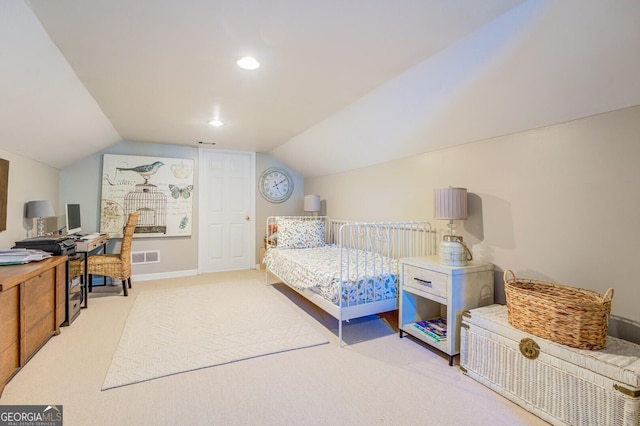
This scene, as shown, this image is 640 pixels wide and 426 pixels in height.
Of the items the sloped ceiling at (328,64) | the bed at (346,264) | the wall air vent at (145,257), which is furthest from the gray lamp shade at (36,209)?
the bed at (346,264)

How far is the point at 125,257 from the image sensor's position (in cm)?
375

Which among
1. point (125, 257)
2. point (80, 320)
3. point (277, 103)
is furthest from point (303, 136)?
point (80, 320)

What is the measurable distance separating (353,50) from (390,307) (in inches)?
79.8

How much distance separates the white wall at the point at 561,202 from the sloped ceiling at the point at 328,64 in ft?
0.48

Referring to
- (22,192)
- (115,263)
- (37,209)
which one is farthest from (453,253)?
(22,192)

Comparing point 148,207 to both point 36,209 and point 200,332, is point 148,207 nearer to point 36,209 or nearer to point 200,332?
point 36,209

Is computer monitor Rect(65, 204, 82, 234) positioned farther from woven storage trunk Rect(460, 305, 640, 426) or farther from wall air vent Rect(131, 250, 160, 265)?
woven storage trunk Rect(460, 305, 640, 426)

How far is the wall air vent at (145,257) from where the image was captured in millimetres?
4559

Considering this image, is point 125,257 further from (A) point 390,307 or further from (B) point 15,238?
(A) point 390,307

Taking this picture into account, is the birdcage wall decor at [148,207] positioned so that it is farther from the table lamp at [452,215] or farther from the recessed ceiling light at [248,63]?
the table lamp at [452,215]

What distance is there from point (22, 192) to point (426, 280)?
12.6ft

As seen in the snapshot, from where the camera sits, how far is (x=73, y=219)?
383 centimetres

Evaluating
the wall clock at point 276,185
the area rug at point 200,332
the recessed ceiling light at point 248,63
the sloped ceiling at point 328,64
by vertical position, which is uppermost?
the recessed ceiling light at point 248,63

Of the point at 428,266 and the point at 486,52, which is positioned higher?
the point at 486,52
